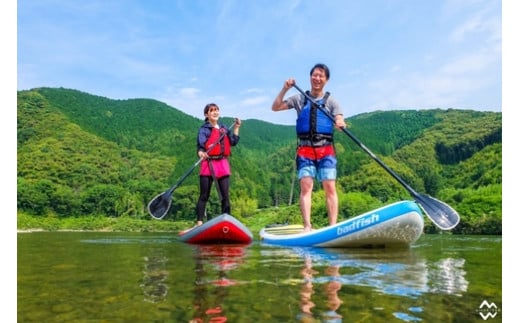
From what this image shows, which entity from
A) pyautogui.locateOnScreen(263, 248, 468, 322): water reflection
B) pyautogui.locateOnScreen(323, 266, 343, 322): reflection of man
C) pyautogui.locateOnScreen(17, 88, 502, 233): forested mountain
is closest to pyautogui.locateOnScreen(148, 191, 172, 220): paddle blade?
pyautogui.locateOnScreen(17, 88, 502, 233): forested mountain

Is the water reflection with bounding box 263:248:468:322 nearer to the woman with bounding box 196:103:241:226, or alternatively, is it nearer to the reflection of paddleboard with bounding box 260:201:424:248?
the reflection of paddleboard with bounding box 260:201:424:248

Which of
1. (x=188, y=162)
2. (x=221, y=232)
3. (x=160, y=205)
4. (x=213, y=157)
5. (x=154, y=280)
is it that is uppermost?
(x=188, y=162)

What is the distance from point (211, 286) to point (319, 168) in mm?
2996

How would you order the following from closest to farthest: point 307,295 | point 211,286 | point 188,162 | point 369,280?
1. point 307,295
2. point 211,286
3. point 369,280
4. point 188,162

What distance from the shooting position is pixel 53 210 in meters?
20.2

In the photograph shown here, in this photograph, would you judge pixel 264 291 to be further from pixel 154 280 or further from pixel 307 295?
pixel 154 280

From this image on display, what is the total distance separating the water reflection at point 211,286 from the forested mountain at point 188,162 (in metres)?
5.28

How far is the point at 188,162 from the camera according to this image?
38.2m

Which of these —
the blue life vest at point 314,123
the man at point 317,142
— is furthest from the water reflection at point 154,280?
the blue life vest at point 314,123

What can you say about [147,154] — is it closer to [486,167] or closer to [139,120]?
[139,120]

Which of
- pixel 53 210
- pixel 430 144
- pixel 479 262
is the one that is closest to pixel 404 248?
pixel 479 262

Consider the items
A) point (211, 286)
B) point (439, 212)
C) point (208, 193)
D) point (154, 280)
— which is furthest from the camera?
point (208, 193)

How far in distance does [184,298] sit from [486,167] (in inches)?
810

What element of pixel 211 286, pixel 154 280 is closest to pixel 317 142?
pixel 154 280
